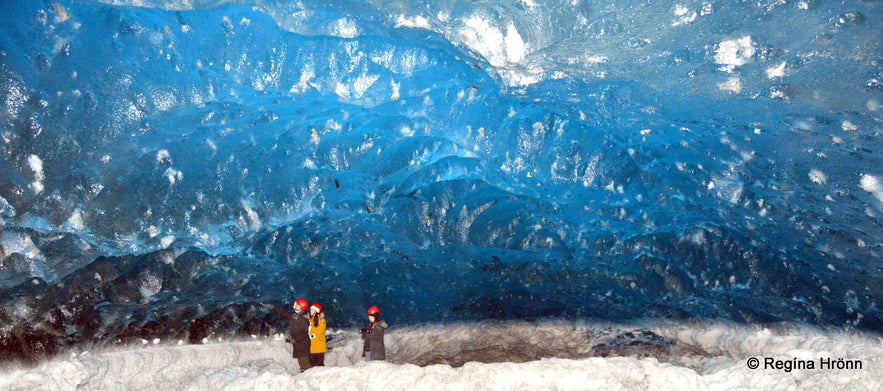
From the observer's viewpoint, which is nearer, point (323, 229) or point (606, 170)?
point (323, 229)

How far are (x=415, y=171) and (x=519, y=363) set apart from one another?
11.8ft

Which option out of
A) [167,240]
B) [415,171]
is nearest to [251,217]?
[167,240]

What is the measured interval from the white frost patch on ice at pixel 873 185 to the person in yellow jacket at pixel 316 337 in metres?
6.59

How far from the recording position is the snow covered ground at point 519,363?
187 inches

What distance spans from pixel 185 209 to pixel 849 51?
964 cm

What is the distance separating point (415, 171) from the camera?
26.3 ft

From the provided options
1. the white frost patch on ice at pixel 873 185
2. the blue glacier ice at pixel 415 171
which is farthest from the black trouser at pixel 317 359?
the white frost patch on ice at pixel 873 185

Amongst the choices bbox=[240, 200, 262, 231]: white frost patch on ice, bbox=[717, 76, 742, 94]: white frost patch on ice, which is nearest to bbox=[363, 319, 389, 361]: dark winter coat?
bbox=[240, 200, 262, 231]: white frost patch on ice

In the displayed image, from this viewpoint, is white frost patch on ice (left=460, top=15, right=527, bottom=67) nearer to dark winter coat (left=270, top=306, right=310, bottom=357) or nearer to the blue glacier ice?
the blue glacier ice

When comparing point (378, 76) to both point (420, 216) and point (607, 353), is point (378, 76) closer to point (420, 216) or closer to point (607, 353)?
point (420, 216)

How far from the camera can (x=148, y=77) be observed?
858cm

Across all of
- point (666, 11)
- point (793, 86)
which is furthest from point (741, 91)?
point (666, 11)

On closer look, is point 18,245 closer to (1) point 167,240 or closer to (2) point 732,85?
(1) point 167,240

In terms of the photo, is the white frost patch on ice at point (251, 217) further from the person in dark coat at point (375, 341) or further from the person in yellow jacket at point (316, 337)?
the person in dark coat at point (375, 341)
